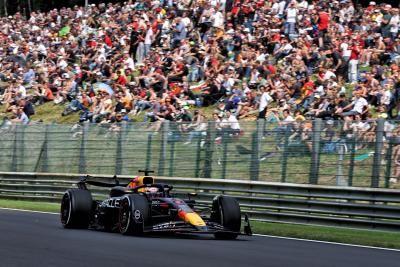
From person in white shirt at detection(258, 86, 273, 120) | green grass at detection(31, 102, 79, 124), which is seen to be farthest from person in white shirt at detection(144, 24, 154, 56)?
person in white shirt at detection(258, 86, 273, 120)

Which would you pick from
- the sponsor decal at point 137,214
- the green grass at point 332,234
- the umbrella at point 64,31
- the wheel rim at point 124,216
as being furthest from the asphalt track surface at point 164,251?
the umbrella at point 64,31

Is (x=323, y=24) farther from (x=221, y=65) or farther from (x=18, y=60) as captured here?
(x=18, y=60)

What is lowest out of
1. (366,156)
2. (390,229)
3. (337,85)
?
(390,229)

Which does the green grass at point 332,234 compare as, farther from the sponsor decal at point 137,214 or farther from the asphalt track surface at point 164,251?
the sponsor decal at point 137,214

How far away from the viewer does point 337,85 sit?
77.3 feet

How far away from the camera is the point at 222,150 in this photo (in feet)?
66.7

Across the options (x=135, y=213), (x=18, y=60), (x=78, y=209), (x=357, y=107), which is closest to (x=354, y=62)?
(x=357, y=107)

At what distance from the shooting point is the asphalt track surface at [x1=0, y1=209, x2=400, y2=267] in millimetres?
11320

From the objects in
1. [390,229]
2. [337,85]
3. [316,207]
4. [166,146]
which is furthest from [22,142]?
[390,229]

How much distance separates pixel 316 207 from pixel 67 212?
4697 mm

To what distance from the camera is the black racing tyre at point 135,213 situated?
14.6 m

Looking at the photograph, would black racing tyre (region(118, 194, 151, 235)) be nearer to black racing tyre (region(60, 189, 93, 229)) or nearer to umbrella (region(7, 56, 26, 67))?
black racing tyre (region(60, 189, 93, 229))

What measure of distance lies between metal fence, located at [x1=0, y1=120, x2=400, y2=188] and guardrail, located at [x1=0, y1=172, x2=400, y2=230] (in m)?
0.18

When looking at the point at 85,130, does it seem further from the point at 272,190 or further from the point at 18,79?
the point at 18,79
